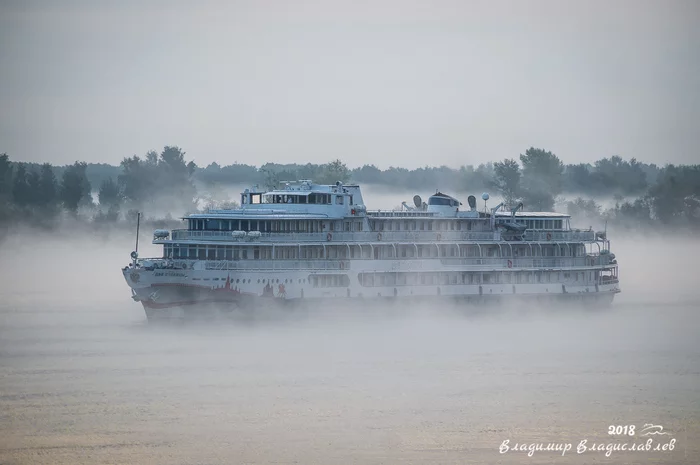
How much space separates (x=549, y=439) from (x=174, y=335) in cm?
2703

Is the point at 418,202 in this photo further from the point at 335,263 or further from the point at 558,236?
the point at 335,263

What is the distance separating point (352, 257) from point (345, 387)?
21.2 m

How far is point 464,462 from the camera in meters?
39.4

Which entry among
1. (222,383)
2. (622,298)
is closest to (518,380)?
(222,383)

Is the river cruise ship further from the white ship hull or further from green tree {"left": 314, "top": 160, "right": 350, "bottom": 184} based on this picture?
green tree {"left": 314, "top": 160, "right": 350, "bottom": 184}

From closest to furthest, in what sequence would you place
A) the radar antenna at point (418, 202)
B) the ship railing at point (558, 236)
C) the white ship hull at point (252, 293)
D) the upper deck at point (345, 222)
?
the white ship hull at point (252, 293)
the upper deck at point (345, 222)
the ship railing at point (558, 236)
the radar antenna at point (418, 202)

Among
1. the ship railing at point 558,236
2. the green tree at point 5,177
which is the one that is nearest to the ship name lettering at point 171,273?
→ the ship railing at point 558,236

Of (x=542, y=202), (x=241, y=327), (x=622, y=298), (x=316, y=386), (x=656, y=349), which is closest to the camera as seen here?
(x=316, y=386)

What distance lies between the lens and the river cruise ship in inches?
2623

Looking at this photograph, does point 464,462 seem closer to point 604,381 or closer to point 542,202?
point 604,381

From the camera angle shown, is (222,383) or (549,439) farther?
(222,383)
